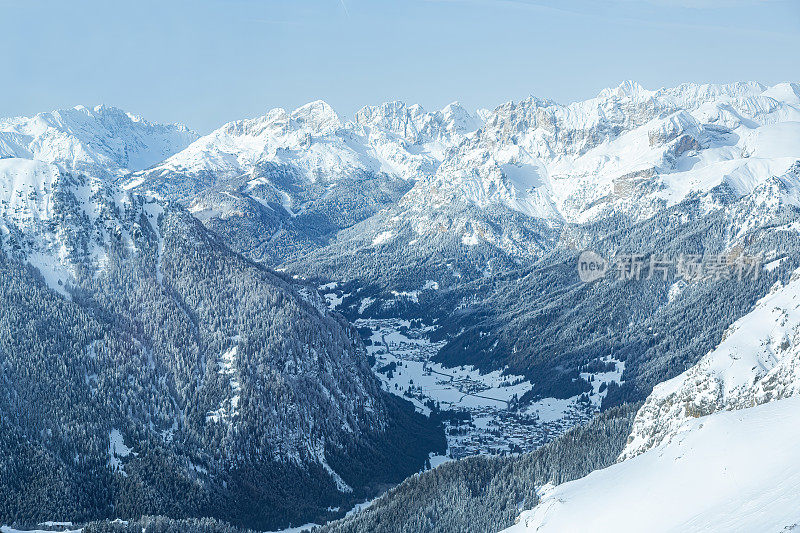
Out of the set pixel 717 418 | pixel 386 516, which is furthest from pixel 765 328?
pixel 386 516

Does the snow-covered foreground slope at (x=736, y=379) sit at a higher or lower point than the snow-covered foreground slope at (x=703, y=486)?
higher

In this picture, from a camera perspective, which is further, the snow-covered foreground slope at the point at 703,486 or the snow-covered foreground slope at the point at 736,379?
the snow-covered foreground slope at the point at 736,379

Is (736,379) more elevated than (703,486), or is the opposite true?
(736,379)

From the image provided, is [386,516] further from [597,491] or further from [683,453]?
[683,453]

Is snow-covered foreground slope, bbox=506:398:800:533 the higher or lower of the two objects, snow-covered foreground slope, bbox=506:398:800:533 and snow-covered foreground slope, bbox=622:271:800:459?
the lower

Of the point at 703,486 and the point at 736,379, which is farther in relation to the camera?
the point at 736,379
